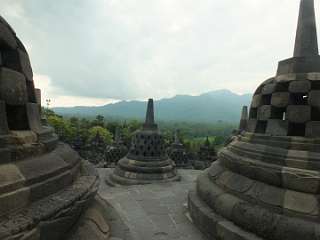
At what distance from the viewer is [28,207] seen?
8.18 ft

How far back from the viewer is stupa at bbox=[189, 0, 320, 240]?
3469 millimetres

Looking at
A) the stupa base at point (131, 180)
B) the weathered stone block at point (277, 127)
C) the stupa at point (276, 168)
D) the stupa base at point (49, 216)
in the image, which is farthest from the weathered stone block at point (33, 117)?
the stupa base at point (131, 180)

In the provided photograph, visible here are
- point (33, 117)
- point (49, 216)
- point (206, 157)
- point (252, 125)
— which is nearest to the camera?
point (49, 216)

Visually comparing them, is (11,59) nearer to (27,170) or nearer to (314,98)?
(27,170)

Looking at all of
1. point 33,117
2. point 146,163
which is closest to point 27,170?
point 33,117

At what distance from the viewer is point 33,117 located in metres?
3.17

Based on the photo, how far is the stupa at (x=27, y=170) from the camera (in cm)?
234

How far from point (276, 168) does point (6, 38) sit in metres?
3.86

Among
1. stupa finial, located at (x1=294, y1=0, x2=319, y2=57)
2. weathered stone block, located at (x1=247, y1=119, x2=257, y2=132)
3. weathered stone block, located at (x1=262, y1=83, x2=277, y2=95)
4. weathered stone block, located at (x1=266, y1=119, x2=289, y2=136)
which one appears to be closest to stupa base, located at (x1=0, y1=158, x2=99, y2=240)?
weathered stone block, located at (x1=266, y1=119, x2=289, y2=136)

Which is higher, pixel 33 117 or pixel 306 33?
pixel 306 33

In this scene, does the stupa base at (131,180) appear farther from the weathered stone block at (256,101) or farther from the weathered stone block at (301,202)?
the weathered stone block at (301,202)

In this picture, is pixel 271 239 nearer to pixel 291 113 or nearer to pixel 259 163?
pixel 259 163

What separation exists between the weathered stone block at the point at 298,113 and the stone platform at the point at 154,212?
7.92 feet

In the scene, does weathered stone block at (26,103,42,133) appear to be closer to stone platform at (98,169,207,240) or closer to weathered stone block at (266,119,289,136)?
stone platform at (98,169,207,240)
